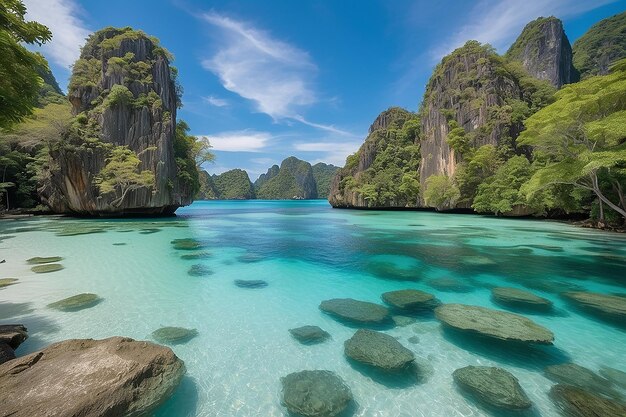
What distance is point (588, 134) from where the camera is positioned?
1281 cm

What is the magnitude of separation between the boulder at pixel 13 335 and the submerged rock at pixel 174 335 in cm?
165

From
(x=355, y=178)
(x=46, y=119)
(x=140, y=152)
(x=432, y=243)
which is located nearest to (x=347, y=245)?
(x=432, y=243)

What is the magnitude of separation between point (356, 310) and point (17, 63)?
25.1ft

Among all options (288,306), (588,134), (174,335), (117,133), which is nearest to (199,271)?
(288,306)

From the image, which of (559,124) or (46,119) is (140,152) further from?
(559,124)

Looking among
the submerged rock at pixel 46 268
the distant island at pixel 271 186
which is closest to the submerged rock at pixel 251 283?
the submerged rock at pixel 46 268

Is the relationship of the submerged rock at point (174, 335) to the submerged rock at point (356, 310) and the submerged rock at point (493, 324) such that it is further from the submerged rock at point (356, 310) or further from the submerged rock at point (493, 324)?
the submerged rock at point (493, 324)

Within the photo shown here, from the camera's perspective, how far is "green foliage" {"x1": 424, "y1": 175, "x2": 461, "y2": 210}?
101ft

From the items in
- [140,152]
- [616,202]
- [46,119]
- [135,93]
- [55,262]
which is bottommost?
[55,262]

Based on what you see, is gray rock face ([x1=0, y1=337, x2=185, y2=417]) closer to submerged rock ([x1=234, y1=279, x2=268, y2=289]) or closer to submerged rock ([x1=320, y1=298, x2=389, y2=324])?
submerged rock ([x1=320, y1=298, x2=389, y2=324])

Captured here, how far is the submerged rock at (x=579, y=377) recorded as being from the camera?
3008 millimetres

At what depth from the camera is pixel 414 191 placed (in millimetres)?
39969

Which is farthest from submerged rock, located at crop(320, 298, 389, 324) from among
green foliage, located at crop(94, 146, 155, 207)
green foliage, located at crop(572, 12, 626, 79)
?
green foliage, located at crop(572, 12, 626, 79)

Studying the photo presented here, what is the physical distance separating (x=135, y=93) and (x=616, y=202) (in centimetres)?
3923
